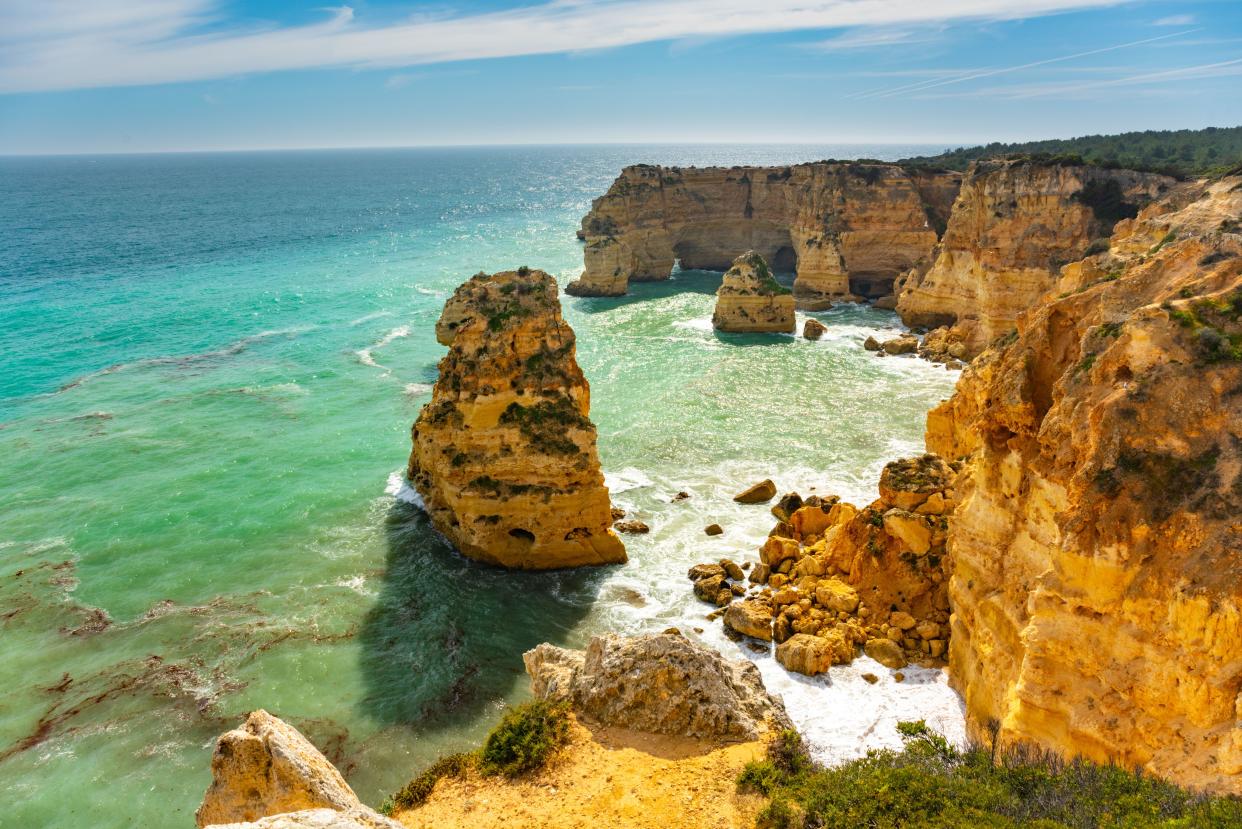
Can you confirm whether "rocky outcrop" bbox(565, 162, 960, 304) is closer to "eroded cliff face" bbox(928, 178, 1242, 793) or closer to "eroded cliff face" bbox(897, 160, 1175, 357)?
"eroded cliff face" bbox(897, 160, 1175, 357)

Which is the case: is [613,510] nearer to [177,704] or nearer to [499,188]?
[177,704]

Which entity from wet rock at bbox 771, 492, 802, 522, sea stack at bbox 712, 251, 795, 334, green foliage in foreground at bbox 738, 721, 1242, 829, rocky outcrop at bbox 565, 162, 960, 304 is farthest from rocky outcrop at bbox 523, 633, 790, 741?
rocky outcrop at bbox 565, 162, 960, 304

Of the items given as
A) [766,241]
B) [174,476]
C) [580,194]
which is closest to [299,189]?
[580,194]

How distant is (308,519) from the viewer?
2462 centimetres

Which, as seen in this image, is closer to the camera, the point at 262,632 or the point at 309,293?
the point at 262,632

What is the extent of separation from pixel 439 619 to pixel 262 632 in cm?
450

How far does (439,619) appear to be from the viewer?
19.3 m

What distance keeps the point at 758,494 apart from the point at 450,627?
11.4 metres

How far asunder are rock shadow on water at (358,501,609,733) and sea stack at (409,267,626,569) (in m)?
0.86

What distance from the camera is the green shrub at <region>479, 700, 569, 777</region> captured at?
10312 millimetres

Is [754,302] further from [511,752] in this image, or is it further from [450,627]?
[511,752]

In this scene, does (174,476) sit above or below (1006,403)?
below

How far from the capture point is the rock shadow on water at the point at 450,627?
16.5m

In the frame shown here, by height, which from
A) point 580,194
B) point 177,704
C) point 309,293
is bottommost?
point 177,704
